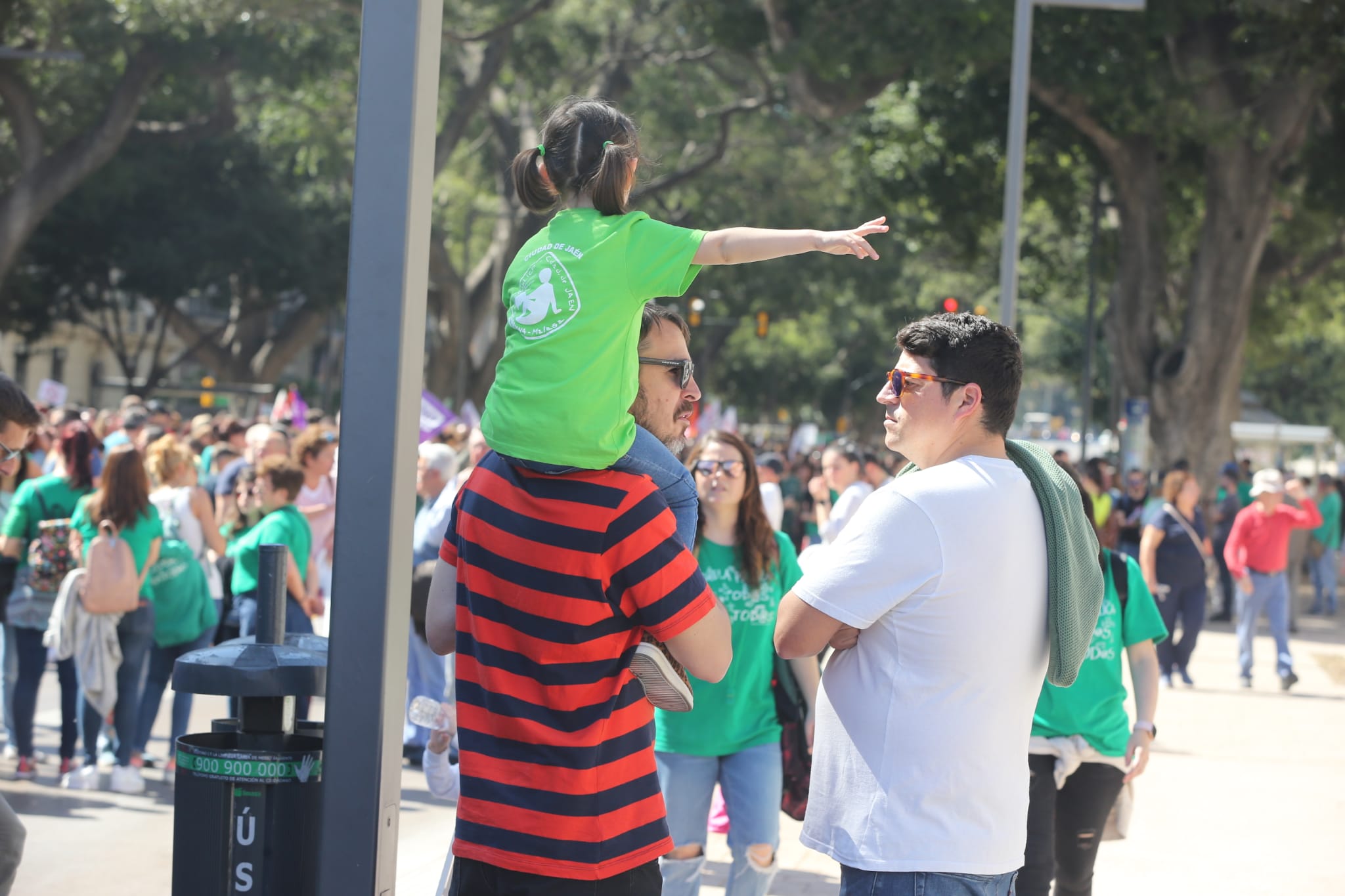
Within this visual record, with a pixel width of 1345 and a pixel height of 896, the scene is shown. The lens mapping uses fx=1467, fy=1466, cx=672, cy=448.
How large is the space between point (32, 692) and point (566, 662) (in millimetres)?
6895

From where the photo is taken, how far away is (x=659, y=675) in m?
2.49

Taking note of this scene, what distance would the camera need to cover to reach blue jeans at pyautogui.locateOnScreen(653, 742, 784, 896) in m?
4.74

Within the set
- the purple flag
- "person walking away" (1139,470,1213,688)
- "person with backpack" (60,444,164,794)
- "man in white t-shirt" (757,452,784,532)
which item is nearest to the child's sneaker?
"man in white t-shirt" (757,452,784,532)

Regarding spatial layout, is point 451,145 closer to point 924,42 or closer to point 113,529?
point 924,42

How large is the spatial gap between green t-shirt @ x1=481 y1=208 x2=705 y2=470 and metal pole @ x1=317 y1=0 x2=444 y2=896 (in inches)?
7.7

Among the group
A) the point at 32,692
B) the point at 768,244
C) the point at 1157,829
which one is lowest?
the point at 1157,829

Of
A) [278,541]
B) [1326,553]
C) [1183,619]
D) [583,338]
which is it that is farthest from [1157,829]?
[1326,553]

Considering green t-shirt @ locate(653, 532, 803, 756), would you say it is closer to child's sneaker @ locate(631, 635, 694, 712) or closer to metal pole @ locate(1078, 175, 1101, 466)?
child's sneaker @ locate(631, 635, 694, 712)

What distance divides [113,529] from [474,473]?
19.6ft

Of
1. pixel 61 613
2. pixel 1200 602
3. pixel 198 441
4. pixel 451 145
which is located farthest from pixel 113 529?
pixel 451 145

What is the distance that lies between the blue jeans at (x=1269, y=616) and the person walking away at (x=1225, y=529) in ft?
15.6

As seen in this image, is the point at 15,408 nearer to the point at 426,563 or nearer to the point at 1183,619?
the point at 426,563

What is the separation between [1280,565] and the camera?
1416cm

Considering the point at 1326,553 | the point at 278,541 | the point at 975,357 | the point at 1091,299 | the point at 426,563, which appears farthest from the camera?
the point at 1091,299
